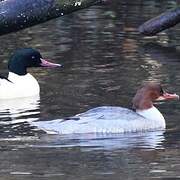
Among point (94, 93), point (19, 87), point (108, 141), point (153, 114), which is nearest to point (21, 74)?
point (19, 87)

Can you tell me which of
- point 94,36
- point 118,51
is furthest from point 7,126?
point 94,36

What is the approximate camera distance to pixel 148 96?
12039mm

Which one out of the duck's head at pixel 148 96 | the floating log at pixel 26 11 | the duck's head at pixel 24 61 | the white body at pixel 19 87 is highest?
the floating log at pixel 26 11

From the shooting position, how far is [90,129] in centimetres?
1141

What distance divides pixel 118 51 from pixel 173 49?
111 cm

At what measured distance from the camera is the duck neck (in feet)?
38.5

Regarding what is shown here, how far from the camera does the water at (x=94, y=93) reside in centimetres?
971

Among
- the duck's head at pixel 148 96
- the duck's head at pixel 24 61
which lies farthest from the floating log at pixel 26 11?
the duck's head at pixel 24 61

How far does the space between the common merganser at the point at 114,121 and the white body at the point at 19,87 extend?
2.67 m

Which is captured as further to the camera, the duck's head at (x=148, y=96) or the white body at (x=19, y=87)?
the white body at (x=19, y=87)

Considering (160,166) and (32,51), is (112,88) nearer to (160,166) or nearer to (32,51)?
(32,51)

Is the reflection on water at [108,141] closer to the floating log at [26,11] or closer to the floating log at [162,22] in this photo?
the floating log at [26,11]

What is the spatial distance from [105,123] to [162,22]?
603 cm

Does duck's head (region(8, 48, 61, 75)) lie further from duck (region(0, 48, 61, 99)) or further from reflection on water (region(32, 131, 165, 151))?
reflection on water (region(32, 131, 165, 151))
